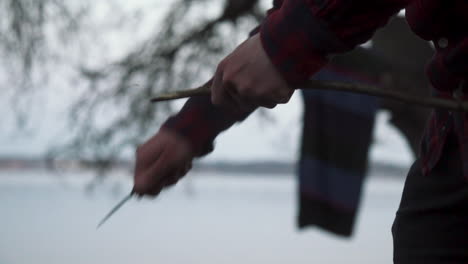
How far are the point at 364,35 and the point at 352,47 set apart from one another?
2 cm

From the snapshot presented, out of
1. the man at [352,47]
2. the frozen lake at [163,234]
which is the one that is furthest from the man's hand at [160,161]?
the frozen lake at [163,234]

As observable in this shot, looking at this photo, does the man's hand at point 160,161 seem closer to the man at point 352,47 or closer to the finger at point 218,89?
the man at point 352,47

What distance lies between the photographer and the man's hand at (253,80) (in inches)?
28.9

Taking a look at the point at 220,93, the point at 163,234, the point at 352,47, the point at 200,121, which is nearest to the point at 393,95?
the point at 352,47

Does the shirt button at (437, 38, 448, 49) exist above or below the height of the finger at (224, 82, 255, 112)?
below

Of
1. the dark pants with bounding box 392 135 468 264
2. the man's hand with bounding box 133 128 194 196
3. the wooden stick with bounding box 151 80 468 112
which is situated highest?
the man's hand with bounding box 133 128 194 196

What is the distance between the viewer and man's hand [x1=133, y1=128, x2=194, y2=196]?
36.5 inches

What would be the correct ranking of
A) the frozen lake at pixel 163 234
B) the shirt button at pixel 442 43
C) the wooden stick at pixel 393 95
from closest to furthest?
the wooden stick at pixel 393 95, the shirt button at pixel 442 43, the frozen lake at pixel 163 234

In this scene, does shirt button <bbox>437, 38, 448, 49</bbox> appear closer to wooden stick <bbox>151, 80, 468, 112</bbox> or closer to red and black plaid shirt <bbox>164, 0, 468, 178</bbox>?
red and black plaid shirt <bbox>164, 0, 468, 178</bbox>

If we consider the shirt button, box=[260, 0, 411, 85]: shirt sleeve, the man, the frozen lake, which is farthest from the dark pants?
the frozen lake

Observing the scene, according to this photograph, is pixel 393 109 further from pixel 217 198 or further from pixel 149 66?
pixel 217 198

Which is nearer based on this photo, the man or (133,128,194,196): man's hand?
the man

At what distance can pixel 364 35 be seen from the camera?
2.52ft

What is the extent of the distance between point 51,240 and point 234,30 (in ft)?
24.4
